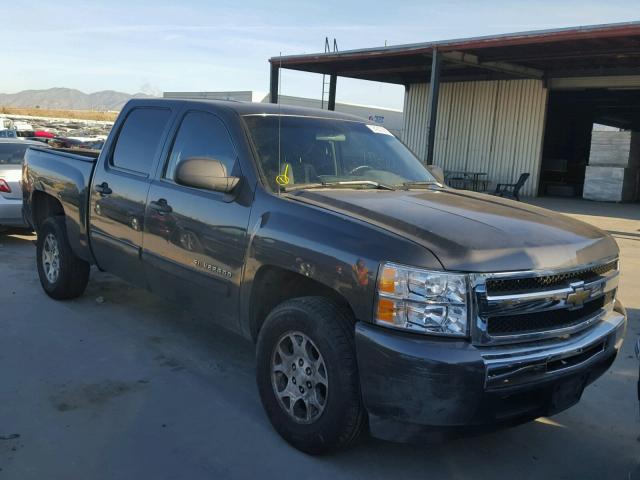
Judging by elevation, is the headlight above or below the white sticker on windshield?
below

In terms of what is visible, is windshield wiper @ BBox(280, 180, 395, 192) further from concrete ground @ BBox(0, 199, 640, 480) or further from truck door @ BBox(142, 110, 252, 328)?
concrete ground @ BBox(0, 199, 640, 480)

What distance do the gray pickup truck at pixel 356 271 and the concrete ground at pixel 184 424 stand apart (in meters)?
0.35

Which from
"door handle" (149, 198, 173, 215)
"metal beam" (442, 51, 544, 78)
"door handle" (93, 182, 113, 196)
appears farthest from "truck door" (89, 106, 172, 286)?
"metal beam" (442, 51, 544, 78)

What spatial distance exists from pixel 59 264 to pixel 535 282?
4.62 metres

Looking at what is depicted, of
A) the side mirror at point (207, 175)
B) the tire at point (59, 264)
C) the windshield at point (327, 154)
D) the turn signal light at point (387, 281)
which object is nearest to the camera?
the turn signal light at point (387, 281)

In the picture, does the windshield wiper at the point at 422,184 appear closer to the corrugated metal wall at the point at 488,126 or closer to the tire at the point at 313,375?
the tire at the point at 313,375

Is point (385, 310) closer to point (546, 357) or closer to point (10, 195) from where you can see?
point (546, 357)

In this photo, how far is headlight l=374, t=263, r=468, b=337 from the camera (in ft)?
9.00

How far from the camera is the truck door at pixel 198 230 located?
3.73 m

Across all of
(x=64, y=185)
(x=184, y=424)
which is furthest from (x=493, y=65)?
(x=184, y=424)

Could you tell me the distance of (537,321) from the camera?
9.77ft

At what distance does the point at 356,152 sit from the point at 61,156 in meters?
3.12

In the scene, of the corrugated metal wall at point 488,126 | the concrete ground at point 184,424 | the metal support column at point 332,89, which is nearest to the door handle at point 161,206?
the concrete ground at point 184,424

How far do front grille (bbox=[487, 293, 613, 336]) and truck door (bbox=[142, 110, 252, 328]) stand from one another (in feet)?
5.06
